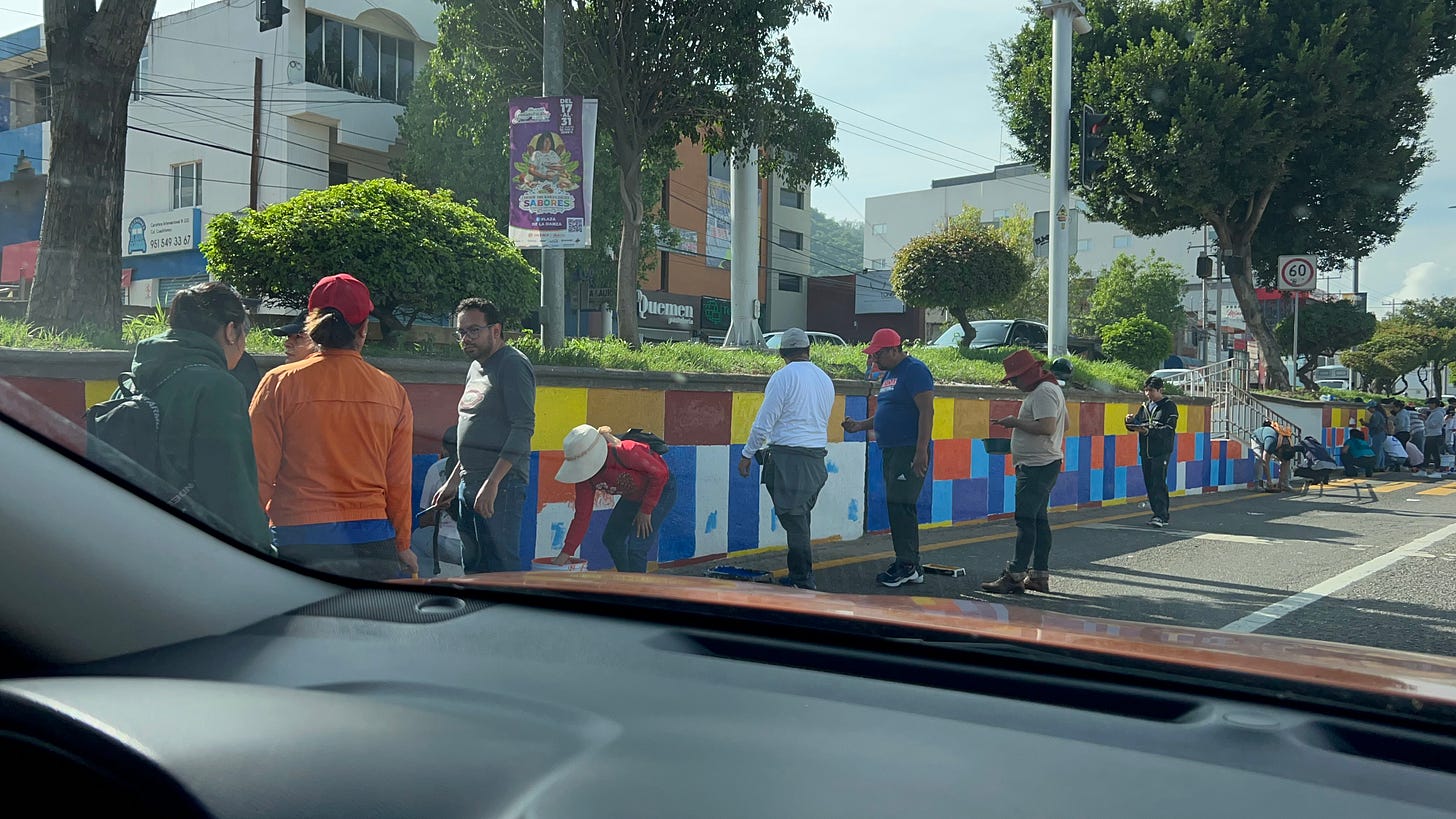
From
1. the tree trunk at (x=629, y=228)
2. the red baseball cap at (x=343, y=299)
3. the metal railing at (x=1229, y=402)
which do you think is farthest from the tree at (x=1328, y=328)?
the red baseball cap at (x=343, y=299)

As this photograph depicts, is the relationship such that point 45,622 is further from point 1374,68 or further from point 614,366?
point 1374,68

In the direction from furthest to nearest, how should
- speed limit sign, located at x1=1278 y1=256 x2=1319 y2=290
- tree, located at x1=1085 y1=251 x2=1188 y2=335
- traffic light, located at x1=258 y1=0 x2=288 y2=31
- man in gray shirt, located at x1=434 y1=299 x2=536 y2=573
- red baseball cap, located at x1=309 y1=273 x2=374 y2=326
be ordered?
tree, located at x1=1085 y1=251 x2=1188 y2=335 < speed limit sign, located at x1=1278 y1=256 x2=1319 y2=290 < traffic light, located at x1=258 y1=0 x2=288 y2=31 < man in gray shirt, located at x1=434 y1=299 x2=536 y2=573 < red baseball cap, located at x1=309 y1=273 x2=374 y2=326

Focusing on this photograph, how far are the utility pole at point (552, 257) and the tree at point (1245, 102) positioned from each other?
14.7 meters

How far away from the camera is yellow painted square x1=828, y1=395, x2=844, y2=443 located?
9.60 m

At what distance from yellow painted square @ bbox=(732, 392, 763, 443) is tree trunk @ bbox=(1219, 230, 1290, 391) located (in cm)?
1728

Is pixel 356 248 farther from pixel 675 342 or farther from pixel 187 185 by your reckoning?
pixel 187 185

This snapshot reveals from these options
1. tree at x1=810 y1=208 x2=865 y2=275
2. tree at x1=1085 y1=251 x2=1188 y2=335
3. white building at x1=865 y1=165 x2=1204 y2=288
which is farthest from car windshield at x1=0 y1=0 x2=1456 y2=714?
white building at x1=865 y1=165 x2=1204 y2=288

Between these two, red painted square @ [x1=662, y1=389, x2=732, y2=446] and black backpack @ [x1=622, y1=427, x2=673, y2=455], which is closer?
black backpack @ [x1=622, y1=427, x2=673, y2=455]

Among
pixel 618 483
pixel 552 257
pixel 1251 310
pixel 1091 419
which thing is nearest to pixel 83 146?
pixel 552 257

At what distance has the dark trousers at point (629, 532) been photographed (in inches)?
253

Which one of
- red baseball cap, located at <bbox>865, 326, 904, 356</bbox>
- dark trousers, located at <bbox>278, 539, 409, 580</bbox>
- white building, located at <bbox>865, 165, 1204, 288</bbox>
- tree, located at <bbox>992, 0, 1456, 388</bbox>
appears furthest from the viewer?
white building, located at <bbox>865, 165, 1204, 288</bbox>

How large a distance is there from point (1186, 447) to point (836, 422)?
8.82 metres

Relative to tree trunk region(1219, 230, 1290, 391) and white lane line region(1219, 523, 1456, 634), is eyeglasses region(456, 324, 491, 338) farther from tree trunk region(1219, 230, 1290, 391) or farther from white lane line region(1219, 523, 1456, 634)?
tree trunk region(1219, 230, 1290, 391)

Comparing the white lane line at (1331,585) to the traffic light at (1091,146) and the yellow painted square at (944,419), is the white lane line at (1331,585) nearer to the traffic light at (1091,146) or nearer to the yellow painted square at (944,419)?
the yellow painted square at (944,419)
